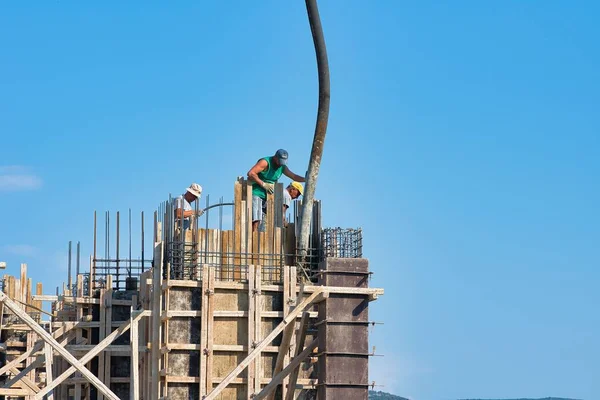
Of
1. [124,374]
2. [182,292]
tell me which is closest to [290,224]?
[182,292]

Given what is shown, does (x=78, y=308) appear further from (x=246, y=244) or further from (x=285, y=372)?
(x=285, y=372)

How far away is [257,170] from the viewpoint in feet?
115

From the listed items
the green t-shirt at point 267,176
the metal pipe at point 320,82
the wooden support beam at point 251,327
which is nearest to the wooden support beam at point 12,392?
the wooden support beam at point 251,327

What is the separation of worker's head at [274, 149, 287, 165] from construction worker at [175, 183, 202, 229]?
2.07 m

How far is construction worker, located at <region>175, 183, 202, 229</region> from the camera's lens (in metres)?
34.5

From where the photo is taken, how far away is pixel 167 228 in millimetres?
34562

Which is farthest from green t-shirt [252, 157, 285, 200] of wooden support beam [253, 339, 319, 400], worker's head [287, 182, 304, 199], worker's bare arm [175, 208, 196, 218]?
wooden support beam [253, 339, 319, 400]

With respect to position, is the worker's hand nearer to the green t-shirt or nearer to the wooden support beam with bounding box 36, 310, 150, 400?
the green t-shirt

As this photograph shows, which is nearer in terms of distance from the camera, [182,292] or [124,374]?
[182,292]

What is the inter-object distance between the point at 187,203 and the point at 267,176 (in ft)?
7.03

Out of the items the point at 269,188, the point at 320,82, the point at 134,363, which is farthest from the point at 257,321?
the point at 320,82

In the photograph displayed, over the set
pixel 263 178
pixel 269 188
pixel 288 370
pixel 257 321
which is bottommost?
pixel 288 370

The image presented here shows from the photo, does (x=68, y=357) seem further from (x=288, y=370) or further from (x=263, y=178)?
(x=263, y=178)

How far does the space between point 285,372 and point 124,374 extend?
28.8 feet
